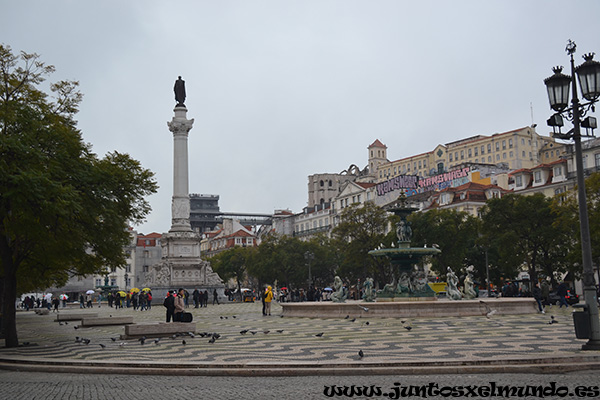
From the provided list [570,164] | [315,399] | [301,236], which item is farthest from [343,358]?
[301,236]

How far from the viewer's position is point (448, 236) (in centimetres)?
5419

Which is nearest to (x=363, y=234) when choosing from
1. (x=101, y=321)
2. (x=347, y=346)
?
(x=101, y=321)

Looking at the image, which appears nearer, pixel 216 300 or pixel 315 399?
pixel 315 399

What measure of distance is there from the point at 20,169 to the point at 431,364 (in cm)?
1051

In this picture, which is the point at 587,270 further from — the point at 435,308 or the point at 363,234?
the point at 363,234

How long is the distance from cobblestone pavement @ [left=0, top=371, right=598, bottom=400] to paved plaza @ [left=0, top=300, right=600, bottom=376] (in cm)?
42

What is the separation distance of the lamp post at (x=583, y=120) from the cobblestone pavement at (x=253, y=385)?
7.11 feet

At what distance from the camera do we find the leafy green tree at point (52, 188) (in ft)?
51.9

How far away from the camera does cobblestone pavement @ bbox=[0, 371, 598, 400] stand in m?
9.29

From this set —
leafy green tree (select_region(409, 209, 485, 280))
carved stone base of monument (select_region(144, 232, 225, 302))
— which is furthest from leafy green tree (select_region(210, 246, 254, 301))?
leafy green tree (select_region(409, 209, 485, 280))

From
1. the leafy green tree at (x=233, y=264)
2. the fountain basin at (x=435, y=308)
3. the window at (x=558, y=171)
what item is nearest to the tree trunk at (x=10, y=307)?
the fountain basin at (x=435, y=308)

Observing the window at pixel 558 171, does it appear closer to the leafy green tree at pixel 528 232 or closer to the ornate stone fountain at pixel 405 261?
the leafy green tree at pixel 528 232

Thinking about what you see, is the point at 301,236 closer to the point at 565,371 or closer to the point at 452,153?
the point at 452,153

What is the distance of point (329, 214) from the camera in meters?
99.9
